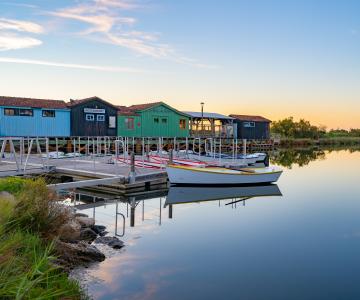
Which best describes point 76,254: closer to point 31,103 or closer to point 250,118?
point 31,103

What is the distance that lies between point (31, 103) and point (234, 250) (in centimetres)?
2916

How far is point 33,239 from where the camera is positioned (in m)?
6.42

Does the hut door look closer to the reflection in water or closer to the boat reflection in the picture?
the reflection in water

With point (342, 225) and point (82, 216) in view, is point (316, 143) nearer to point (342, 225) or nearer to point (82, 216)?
point (342, 225)

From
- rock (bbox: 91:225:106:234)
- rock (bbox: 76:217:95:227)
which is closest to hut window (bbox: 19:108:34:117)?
rock (bbox: 91:225:106:234)

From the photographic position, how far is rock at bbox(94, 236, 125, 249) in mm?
10634

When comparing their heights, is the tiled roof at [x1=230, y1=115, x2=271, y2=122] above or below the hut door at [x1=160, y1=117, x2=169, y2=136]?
above

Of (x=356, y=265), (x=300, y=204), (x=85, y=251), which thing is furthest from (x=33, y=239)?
(x=300, y=204)

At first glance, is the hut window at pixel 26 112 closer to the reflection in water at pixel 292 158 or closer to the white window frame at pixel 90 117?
the white window frame at pixel 90 117

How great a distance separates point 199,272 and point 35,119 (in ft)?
97.6

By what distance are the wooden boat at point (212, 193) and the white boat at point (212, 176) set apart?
33 cm

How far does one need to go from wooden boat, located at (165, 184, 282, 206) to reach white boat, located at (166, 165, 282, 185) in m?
0.33

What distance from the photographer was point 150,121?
44.0m

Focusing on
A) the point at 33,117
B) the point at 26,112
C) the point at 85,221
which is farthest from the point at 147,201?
the point at 26,112
